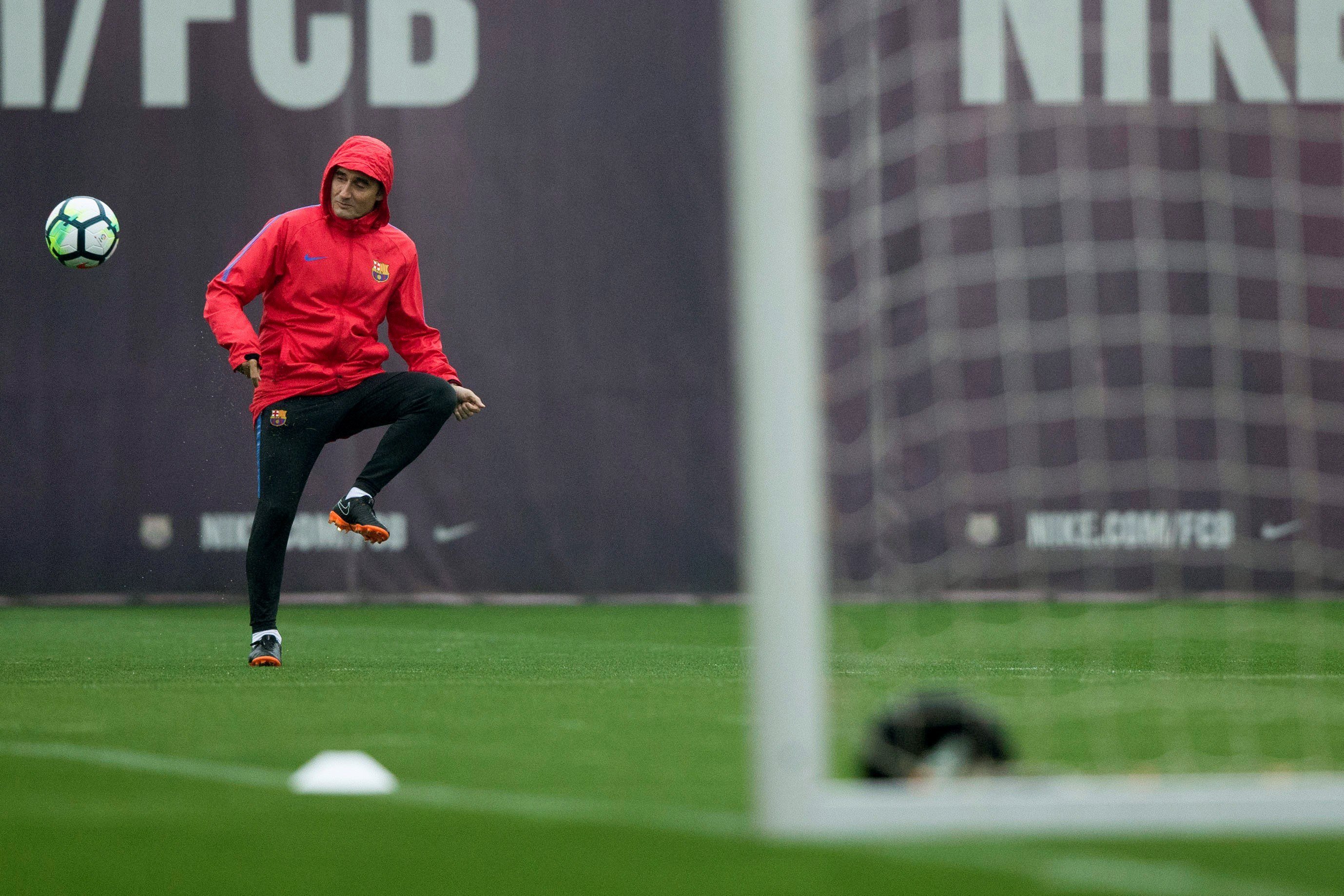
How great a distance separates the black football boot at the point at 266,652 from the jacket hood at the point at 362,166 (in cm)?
128

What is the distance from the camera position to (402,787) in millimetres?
2885

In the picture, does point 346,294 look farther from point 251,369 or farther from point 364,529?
point 364,529

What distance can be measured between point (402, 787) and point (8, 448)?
6.47 m

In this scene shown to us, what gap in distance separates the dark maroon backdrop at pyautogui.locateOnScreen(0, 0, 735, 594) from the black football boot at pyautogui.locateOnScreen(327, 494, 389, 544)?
10.9 feet

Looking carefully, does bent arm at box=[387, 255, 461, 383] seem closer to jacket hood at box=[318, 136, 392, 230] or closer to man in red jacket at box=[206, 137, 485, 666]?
man in red jacket at box=[206, 137, 485, 666]

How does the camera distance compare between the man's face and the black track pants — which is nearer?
the black track pants

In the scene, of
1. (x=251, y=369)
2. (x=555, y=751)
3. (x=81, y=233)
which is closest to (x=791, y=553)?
(x=555, y=751)

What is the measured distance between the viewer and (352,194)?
5449mm

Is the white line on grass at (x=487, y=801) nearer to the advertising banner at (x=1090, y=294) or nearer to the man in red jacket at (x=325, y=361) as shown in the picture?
the man in red jacket at (x=325, y=361)

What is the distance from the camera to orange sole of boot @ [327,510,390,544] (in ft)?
17.4

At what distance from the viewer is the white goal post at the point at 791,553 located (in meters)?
2.39

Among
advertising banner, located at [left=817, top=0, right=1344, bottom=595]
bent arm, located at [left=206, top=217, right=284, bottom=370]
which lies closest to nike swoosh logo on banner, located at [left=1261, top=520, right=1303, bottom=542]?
advertising banner, located at [left=817, top=0, right=1344, bottom=595]

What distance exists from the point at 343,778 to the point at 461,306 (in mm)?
6162

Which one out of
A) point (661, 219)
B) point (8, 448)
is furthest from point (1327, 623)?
point (8, 448)
